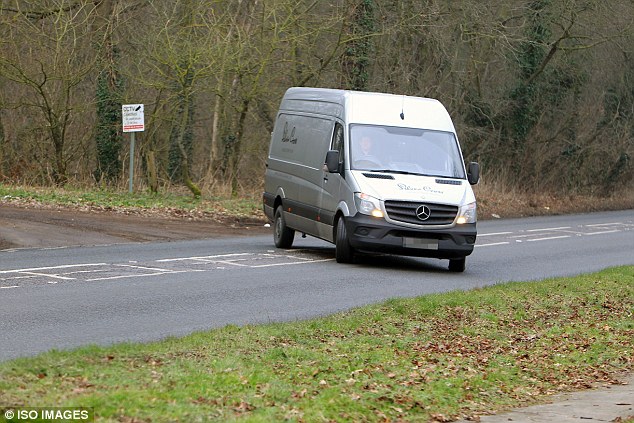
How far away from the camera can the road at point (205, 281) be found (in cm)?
1138

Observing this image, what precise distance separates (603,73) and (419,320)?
3455 centimetres

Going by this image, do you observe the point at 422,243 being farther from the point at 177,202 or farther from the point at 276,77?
the point at 276,77

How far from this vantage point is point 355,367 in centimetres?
921

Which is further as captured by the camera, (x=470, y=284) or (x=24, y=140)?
(x=24, y=140)

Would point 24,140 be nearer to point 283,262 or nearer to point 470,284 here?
point 283,262

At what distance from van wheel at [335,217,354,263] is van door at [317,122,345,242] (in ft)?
1.10

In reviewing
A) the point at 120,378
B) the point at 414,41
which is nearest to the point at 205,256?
the point at 120,378

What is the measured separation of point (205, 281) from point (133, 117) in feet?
41.8

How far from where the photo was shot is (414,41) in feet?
120

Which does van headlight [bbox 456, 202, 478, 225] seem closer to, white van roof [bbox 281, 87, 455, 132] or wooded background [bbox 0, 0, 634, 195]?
white van roof [bbox 281, 87, 455, 132]

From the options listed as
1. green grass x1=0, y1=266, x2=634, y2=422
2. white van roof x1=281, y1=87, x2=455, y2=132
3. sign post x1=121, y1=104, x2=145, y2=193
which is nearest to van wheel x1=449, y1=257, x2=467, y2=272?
white van roof x1=281, y1=87, x2=455, y2=132

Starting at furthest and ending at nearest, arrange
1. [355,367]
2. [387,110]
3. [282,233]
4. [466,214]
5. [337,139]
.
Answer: [282,233], [387,110], [337,139], [466,214], [355,367]

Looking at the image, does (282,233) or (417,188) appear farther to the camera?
(282,233)

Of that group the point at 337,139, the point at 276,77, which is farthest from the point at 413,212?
the point at 276,77
